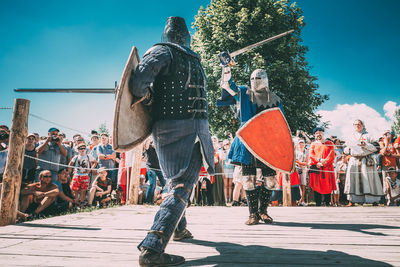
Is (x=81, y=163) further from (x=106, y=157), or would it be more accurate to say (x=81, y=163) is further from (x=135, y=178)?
(x=135, y=178)

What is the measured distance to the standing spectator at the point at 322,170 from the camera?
5980 mm

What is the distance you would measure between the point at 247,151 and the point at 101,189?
4274mm

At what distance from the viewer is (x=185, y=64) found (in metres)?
1.90

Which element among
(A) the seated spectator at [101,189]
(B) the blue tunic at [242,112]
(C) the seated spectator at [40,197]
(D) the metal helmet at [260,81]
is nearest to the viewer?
(B) the blue tunic at [242,112]

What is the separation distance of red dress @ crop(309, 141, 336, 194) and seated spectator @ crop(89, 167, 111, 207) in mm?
4829

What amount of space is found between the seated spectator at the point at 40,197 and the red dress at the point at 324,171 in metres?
5.37

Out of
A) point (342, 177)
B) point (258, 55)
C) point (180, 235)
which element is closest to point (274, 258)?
point (180, 235)

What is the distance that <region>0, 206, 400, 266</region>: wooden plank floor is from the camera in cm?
159

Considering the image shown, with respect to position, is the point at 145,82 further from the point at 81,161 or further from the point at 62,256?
the point at 81,161

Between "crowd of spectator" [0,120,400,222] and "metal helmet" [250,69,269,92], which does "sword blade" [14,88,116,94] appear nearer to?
"crowd of spectator" [0,120,400,222]

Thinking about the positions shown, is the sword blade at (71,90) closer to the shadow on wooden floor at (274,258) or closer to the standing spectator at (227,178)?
the standing spectator at (227,178)

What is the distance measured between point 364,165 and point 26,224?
6.19m

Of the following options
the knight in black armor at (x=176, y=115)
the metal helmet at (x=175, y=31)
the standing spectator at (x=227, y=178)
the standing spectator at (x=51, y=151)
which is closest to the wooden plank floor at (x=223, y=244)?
the knight in black armor at (x=176, y=115)

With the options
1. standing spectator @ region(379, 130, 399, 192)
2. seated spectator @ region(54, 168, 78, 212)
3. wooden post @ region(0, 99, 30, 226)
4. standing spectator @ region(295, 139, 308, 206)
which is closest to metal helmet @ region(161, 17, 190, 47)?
wooden post @ region(0, 99, 30, 226)
